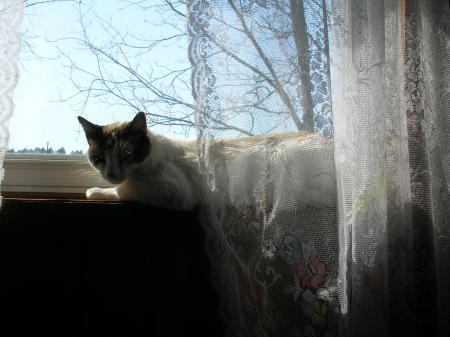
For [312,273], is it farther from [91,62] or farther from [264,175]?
[91,62]

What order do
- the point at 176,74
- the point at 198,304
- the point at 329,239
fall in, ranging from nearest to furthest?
the point at 329,239, the point at 198,304, the point at 176,74

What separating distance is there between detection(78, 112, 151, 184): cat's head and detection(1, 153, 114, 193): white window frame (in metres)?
0.10

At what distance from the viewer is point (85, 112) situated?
106cm

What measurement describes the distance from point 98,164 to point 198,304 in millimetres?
441

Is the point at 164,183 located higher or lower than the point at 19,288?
higher

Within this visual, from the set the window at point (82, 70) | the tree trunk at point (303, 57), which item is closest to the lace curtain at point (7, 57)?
the window at point (82, 70)

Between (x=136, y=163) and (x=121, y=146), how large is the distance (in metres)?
0.06

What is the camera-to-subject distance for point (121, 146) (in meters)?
1.00

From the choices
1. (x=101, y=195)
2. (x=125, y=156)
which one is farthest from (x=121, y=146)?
(x=101, y=195)

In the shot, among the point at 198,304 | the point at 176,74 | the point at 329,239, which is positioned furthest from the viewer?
the point at 176,74

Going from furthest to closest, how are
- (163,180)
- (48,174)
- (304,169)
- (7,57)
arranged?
1. (48,174)
2. (163,180)
3. (304,169)
4. (7,57)

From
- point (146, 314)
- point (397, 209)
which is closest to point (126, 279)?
point (146, 314)

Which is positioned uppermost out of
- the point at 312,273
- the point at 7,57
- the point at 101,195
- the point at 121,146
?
the point at 7,57

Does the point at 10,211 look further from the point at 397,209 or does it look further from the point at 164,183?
the point at 397,209
